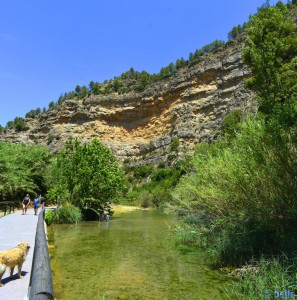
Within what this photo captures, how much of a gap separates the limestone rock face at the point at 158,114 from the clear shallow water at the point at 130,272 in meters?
43.0

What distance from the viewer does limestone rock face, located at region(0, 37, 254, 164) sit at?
58.5 m

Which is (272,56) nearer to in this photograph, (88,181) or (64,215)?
(64,215)

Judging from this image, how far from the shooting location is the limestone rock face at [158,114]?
58500 mm

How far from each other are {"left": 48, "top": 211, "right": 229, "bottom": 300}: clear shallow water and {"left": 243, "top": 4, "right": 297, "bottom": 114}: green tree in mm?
4503

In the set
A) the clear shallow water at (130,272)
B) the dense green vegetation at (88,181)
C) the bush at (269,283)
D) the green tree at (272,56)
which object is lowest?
the clear shallow water at (130,272)

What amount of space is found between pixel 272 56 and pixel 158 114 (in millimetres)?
60401

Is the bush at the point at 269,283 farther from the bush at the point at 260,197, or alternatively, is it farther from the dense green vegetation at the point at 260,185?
the bush at the point at 260,197

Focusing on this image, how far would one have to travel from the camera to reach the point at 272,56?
997cm

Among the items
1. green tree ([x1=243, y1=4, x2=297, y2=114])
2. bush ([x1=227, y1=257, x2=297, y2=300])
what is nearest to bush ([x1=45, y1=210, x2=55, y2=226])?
green tree ([x1=243, y1=4, x2=297, y2=114])

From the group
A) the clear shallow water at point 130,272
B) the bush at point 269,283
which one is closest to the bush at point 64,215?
the clear shallow water at point 130,272

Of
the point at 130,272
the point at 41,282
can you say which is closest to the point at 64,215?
→ the point at 130,272

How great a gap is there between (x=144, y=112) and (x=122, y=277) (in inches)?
2532

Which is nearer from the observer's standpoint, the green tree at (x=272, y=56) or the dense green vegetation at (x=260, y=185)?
the dense green vegetation at (x=260, y=185)

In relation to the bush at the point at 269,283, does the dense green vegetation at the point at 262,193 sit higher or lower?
higher
